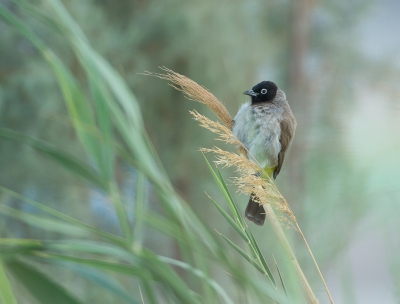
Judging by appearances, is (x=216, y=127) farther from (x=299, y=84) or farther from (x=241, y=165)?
(x=299, y=84)

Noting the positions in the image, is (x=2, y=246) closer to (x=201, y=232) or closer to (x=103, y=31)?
(x=201, y=232)

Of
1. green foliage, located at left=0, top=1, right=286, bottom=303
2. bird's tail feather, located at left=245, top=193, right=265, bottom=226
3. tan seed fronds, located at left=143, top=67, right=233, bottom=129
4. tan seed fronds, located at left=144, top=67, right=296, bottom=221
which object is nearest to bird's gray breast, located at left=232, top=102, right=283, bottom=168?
bird's tail feather, located at left=245, top=193, right=265, bottom=226

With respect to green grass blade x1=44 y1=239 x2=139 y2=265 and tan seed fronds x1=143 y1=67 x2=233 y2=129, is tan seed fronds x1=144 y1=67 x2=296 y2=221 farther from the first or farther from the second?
green grass blade x1=44 y1=239 x2=139 y2=265

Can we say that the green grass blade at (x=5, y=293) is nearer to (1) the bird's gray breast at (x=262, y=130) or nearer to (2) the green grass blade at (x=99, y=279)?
(2) the green grass blade at (x=99, y=279)

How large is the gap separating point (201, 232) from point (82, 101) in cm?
20

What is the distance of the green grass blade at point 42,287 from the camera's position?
51 cm

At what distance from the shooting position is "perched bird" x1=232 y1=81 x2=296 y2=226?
5.60 ft

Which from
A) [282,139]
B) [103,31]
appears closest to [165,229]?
[282,139]

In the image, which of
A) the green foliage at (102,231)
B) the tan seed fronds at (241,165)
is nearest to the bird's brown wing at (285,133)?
the tan seed fronds at (241,165)

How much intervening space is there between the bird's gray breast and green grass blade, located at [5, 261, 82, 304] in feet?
4.00

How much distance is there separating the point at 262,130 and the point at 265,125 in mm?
19

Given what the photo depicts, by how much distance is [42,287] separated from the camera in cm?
51

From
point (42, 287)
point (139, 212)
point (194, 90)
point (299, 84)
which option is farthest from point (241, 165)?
point (299, 84)

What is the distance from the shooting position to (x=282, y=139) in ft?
5.82
